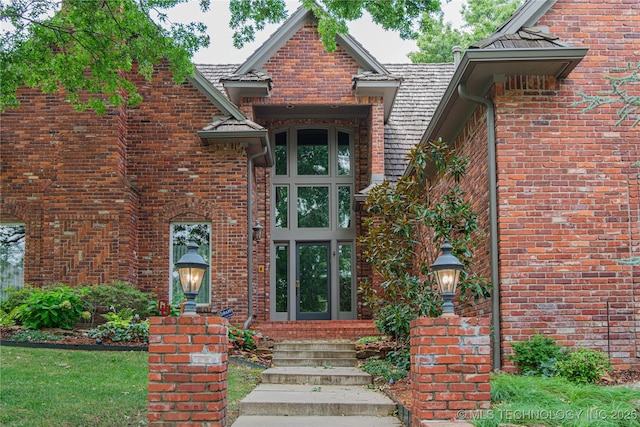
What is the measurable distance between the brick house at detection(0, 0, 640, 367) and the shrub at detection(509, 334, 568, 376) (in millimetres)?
216

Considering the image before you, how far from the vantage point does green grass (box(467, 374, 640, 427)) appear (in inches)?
204

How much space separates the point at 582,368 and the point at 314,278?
10221 millimetres

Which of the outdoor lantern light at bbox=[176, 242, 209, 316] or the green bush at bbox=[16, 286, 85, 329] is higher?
the outdoor lantern light at bbox=[176, 242, 209, 316]

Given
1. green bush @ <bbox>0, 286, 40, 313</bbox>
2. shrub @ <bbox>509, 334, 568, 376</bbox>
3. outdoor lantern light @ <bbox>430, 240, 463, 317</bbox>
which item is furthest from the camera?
green bush @ <bbox>0, 286, 40, 313</bbox>

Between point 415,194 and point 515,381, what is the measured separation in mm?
3910

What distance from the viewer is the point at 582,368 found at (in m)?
7.60

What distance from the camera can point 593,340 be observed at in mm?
8656

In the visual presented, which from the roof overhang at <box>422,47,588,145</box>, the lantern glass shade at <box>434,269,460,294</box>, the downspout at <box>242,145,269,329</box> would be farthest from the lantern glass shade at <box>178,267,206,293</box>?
the downspout at <box>242,145,269,329</box>

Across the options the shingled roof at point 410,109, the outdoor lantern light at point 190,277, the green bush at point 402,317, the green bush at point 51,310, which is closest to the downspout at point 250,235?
the green bush at point 51,310

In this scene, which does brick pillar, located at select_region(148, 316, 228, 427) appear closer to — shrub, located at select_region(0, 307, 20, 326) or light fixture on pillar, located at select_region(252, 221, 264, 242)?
shrub, located at select_region(0, 307, 20, 326)

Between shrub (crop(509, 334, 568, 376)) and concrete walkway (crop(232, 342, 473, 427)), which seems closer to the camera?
concrete walkway (crop(232, 342, 473, 427))

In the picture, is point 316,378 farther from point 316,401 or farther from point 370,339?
point 370,339

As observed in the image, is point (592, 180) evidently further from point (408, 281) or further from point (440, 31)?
point (440, 31)

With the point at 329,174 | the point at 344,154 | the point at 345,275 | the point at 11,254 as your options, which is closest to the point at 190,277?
the point at 11,254
